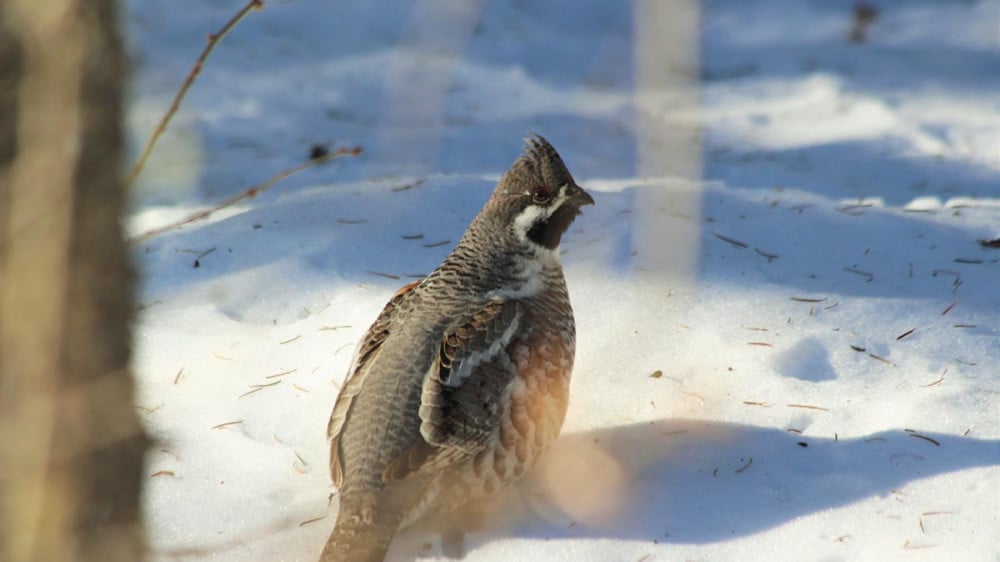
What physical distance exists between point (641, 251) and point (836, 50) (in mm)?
5366

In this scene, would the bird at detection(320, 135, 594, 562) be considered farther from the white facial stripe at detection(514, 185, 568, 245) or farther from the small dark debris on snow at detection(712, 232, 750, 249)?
the small dark debris on snow at detection(712, 232, 750, 249)

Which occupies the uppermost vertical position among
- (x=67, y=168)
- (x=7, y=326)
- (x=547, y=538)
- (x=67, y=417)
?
(x=67, y=168)

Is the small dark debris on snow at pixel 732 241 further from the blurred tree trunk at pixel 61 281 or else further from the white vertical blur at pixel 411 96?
the blurred tree trunk at pixel 61 281

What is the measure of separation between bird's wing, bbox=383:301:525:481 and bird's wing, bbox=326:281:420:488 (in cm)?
28

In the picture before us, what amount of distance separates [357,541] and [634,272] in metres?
2.31

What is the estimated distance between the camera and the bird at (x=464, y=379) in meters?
3.84

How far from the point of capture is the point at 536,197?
447cm

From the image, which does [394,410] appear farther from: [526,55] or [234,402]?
[526,55]

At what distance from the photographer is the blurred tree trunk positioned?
213cm

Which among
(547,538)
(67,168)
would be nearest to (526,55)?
(547,538)

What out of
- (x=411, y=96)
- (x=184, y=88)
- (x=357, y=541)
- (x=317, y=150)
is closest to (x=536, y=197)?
(x=411, y=96)

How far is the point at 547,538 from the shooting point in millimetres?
3850

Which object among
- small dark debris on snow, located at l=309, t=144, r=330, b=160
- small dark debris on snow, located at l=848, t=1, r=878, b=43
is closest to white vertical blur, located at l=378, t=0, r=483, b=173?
small dark debris on snow, located at l=309, t=144, r=330, b=160

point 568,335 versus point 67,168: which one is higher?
point 67,168
